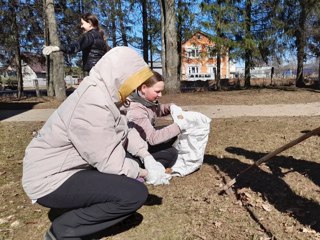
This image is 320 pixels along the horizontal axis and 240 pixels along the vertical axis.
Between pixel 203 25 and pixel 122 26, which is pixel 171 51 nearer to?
pixel 203 25

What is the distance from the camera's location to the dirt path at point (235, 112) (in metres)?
9.41

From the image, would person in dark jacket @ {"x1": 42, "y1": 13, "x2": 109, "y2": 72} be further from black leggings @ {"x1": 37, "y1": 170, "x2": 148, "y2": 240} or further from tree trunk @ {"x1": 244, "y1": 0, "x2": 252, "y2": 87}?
tree trunk @ {"x1": 244, "y1": 0, "x2": 252, "y2": 87}

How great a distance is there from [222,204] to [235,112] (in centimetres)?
647

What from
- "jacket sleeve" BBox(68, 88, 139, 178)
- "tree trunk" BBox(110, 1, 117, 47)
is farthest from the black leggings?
"tree trunk" BBox(110, 1, 117, 47)

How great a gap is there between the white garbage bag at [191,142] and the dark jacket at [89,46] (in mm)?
2404

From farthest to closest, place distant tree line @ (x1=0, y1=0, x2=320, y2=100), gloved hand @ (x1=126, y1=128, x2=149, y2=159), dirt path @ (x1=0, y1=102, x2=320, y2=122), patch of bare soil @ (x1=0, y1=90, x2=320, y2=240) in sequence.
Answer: distant tree line @ (x1=0, y1=0, x2=320, y2=100) → dirt path @ (x1=0, y1=102, x2=320, y2=122) → gloved hand @ (x1=126, y1=128, x2=149, y2=159) → patch of bare soil @ (x1=0, y1=90, x2=320, y2=240)

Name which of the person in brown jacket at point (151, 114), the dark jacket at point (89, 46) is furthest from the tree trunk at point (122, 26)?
the person in brown jacket at point (151, 114)

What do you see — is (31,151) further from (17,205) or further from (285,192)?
(285,192)

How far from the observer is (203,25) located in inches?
854

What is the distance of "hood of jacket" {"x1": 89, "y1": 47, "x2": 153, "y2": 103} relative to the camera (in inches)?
104

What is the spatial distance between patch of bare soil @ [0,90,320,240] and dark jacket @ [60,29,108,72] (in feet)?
5.68

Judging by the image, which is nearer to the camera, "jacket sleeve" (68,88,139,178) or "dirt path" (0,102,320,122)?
"jacket sleeve" (68,88,139,178)

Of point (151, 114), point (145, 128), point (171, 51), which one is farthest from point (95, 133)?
point (171, 51)

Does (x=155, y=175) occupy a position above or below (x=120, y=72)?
below
